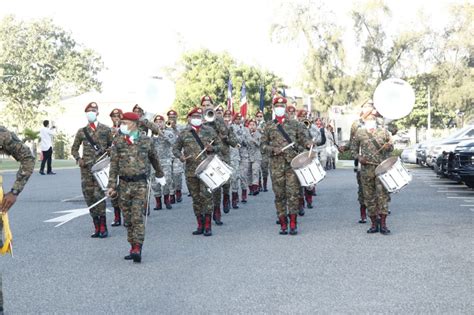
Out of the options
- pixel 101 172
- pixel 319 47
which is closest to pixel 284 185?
pixel 101 172

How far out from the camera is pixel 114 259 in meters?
8.62

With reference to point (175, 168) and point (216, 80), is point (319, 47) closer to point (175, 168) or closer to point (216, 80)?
point (216, 80)

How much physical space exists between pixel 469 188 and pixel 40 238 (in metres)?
12.1

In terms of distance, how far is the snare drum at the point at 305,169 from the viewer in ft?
33.2

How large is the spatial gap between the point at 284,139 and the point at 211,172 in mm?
1215

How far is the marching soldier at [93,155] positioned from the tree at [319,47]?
41.4 meters

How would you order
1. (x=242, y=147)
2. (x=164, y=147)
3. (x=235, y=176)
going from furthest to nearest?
(x=242, y=147) → (x=235, y=176) → (x=164, y=147)

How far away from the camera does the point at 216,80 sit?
59062 mm

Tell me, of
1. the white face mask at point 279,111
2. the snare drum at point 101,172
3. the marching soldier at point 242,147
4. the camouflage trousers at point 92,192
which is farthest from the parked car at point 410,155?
the snare drum at point 101,172

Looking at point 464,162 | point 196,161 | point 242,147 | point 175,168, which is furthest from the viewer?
point 464,162

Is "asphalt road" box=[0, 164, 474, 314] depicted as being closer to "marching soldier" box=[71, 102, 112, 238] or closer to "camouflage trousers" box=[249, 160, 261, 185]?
"marching soldier" box=[71, 102, 112, 238]

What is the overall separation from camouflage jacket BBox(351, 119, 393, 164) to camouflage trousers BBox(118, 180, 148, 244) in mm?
3688

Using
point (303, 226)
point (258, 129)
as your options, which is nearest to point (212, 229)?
point (303, 226)

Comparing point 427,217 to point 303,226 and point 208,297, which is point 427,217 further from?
point 208,297
